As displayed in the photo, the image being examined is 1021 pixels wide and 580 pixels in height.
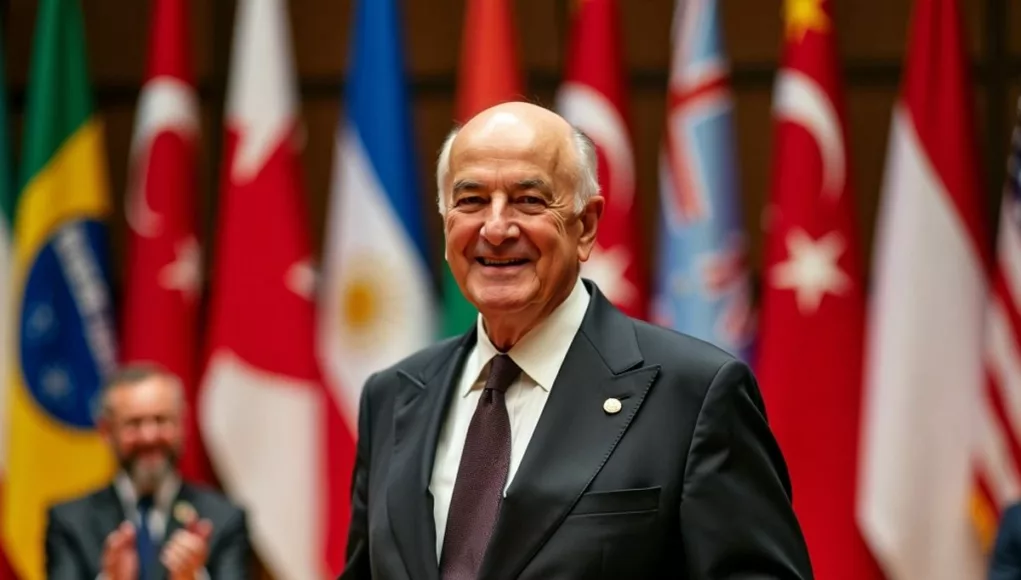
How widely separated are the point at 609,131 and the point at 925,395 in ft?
4.60

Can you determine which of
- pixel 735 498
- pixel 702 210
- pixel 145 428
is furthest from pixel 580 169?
pixel 702 210

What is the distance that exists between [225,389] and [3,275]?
961 millimetres

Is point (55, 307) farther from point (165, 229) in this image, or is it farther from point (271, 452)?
point (271, 452)

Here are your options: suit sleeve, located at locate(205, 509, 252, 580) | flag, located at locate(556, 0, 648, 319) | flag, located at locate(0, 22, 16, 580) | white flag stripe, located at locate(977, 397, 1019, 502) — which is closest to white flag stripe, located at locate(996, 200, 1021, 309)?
white flag stripe, located at locate(977, 397, 1019, 502)

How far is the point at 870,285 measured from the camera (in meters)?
5.31

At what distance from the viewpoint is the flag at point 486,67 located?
499 cm

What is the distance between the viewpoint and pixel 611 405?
1.80 metres

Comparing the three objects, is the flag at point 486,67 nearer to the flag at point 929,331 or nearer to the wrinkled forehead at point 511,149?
the flag at point 929,331

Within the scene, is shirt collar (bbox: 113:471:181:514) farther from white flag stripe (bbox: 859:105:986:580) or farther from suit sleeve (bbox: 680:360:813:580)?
suit sleeve (bbox: 680:360:813:580)

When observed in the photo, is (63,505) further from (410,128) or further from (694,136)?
(694,136)

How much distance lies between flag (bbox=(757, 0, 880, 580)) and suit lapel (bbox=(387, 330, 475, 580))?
2840 millimetres

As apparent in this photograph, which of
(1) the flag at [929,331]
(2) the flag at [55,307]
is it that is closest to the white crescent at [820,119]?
(1) the flag at [929,331]

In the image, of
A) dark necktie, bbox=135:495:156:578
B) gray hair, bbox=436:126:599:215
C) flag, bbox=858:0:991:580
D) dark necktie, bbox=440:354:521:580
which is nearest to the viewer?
dark necktie, bbox=440:354:521:580

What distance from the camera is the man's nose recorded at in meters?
1.79
